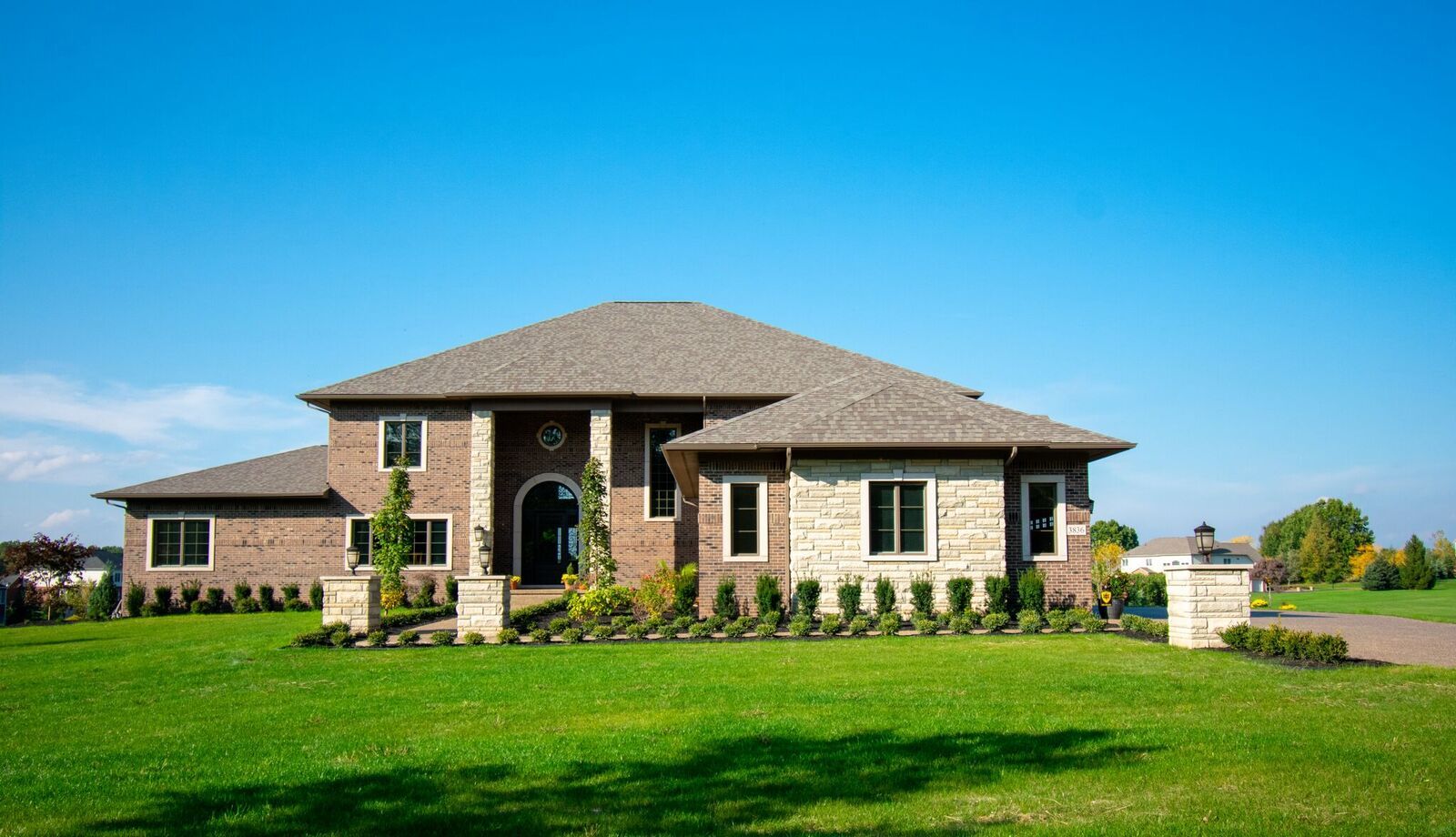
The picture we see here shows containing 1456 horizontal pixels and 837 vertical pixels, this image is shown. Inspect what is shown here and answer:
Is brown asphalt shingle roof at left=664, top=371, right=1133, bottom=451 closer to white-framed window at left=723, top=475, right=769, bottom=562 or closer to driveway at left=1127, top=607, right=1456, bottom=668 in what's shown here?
white-framed window at left=723, top=475, right=769, bottom=562

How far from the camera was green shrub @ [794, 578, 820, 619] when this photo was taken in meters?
18.2

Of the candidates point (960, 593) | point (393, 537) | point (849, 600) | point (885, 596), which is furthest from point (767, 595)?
point (393, 537)

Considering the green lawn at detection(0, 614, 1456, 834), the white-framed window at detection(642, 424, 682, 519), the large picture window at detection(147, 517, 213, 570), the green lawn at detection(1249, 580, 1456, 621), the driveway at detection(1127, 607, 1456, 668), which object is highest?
the white-framed window at detection(642, 424, 682, 519)

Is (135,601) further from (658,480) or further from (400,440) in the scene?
(658,480)

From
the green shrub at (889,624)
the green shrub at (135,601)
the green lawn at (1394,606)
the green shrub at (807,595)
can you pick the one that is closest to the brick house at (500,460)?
the green shrub at (135,601)

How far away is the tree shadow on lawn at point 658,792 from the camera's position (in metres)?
5.76

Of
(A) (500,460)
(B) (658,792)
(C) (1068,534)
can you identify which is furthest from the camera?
(A) (500,460)

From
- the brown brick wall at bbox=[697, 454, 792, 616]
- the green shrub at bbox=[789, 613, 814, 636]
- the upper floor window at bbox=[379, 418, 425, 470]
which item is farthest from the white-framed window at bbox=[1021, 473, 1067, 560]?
the upper floor window at bbox=[379, 418, 425, 470]

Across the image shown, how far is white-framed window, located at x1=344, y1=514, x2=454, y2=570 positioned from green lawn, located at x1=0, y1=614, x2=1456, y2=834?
14603mm

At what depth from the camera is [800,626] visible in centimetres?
1620

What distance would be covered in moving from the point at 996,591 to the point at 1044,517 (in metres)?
2.48

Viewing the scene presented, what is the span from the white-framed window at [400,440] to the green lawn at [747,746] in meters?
15.0

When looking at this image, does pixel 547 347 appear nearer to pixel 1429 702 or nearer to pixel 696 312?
→ pixel 696 312

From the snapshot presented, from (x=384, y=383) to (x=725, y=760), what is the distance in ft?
77.2
